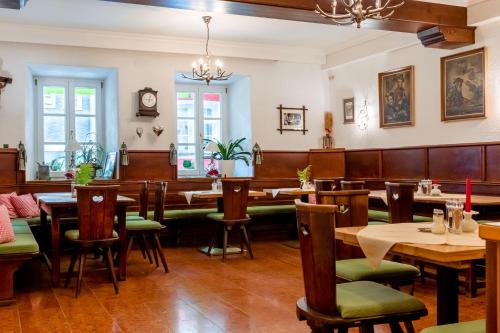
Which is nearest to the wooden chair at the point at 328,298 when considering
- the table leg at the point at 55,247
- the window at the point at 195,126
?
the table leg at the point at 55,247

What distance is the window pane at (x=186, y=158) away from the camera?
9.05 metres

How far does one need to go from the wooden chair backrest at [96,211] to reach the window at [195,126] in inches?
169

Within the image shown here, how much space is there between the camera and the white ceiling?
677 cm

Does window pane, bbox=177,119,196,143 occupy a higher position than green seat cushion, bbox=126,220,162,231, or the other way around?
window pane, bbox=177,119,196,143

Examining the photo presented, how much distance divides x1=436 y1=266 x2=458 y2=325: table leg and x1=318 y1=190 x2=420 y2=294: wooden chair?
44 cm

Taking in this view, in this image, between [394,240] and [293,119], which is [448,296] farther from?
[293,119]

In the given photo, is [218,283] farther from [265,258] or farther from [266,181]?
[266,181]

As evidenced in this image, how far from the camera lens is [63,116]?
8.41 m

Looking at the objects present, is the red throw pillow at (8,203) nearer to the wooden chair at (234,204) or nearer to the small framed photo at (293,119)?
the wooden chair at (234,204)

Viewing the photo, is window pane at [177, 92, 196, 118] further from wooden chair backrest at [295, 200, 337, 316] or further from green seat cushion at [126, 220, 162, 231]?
wooden chair backrest at [295, 200, 337, 316]

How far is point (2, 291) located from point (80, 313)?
850mm

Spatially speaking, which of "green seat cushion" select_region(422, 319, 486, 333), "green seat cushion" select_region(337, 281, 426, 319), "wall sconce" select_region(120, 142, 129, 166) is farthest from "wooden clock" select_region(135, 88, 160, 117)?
"green seat cushion" select_region(422, 319, 486, 333)

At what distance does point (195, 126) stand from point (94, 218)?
4759mm

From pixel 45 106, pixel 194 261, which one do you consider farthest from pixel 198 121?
pixel 194 261
